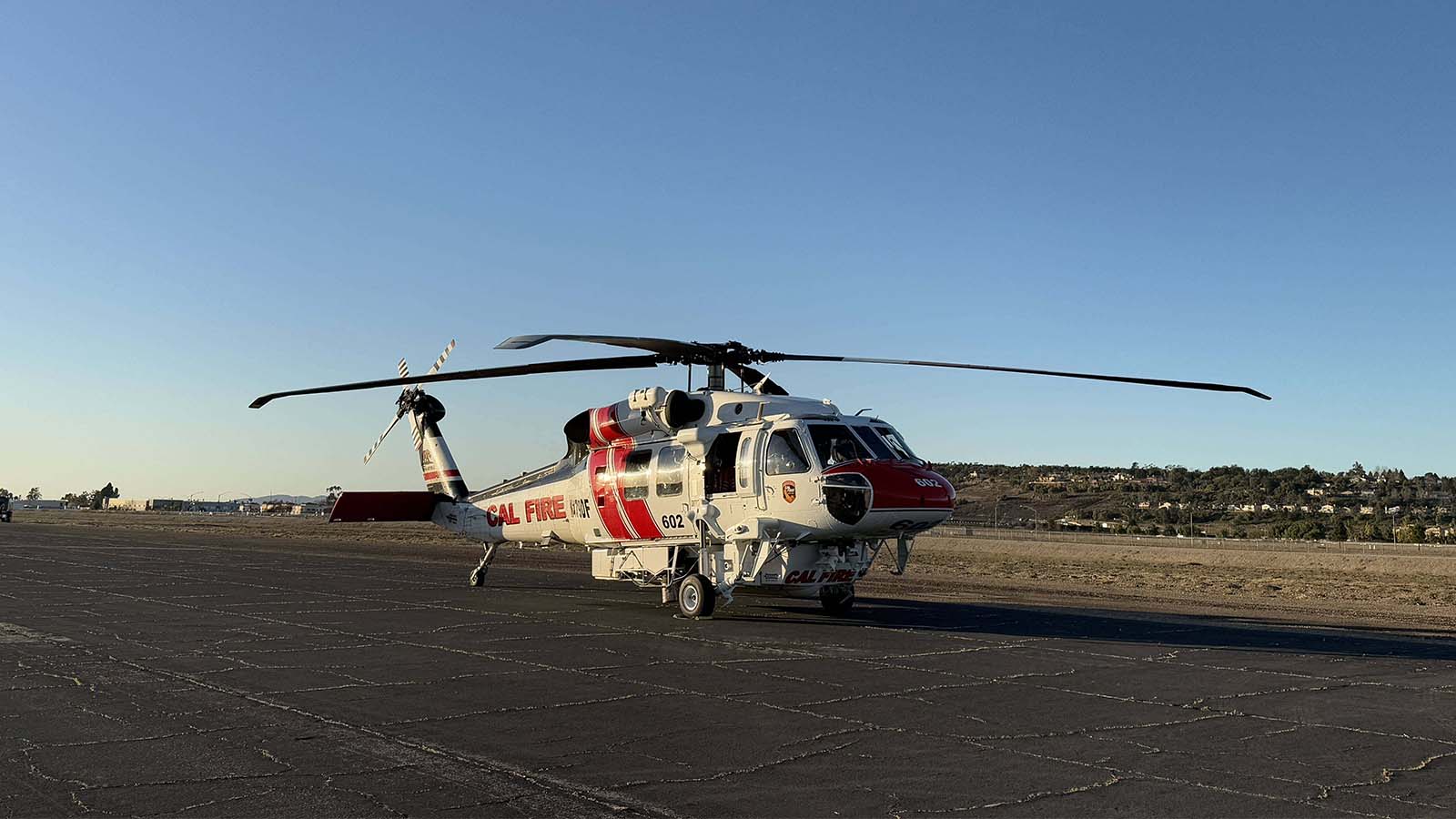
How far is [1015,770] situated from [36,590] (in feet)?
74.2

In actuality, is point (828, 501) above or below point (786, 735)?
above

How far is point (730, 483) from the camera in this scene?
18344mm

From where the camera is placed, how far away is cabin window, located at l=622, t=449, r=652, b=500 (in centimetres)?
1995

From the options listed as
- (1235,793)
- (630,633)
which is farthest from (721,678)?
(1235,793)

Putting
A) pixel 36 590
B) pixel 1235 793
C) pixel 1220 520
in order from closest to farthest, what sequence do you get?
pixel 1235 793
pixel 36 590
pixel 1220 520

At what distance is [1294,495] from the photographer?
12531cm

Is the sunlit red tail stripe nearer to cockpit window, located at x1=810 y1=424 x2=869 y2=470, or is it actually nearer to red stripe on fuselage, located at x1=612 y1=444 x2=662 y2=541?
red stripe on fuselage, located at x1=612 y1=444 x2=662 y2=541

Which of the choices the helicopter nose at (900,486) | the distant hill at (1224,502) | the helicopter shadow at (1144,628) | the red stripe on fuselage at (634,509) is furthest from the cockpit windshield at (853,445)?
the distant hill at (1224,502)

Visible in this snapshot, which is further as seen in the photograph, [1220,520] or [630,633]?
[1220,520]

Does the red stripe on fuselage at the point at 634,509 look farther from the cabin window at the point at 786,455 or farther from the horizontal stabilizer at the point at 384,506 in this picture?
the horizontal stabilizer at the point at 384,506

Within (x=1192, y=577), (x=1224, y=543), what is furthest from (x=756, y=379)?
(x=1224, y=543)

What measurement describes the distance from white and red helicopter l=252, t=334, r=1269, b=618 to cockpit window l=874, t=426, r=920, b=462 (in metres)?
0.03

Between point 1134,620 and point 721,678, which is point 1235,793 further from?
point 1134,620

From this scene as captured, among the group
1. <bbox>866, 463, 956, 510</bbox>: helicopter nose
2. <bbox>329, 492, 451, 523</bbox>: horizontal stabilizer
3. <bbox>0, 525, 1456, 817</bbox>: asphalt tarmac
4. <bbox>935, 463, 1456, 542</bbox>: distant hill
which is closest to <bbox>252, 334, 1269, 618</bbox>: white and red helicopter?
<bbox>866, 463, 956, 510</bbox>: helicopter nose
